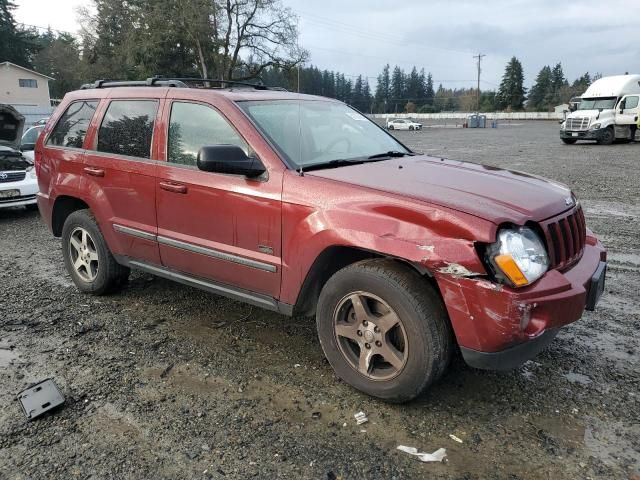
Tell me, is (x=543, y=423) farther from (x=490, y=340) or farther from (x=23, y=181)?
(x=23, y=181)

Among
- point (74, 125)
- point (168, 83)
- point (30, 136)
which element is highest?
point (168, 83)

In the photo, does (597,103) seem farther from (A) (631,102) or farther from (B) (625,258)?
(B) (625,258)

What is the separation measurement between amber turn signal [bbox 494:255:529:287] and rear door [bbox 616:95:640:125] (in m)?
26.2

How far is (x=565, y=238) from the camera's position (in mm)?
3020

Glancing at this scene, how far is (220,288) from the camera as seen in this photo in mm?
3750

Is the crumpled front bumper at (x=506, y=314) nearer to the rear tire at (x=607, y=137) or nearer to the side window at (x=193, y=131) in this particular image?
the side window at (x=193, y=131)

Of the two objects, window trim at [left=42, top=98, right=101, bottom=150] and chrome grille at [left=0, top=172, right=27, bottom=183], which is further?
chrome grille at [left=0, top=172, right=27, bottom=183]

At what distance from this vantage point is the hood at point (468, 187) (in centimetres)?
279

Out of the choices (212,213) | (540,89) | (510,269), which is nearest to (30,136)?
(212,213)

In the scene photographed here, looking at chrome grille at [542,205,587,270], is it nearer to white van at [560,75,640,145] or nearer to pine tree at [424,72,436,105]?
white van at [560,75,640,145]

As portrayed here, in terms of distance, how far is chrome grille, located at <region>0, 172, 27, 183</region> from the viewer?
28.1 feet

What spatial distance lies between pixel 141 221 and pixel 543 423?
319cm

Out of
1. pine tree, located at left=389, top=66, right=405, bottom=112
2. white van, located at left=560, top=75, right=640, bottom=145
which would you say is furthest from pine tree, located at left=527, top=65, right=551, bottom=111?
white van, located at left=560, top=75, right=640, bottom=145

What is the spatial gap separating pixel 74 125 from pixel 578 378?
15.2ft
